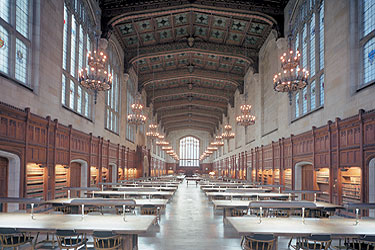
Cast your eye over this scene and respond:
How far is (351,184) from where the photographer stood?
12234 millimetres

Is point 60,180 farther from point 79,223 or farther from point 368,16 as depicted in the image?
point 368,16

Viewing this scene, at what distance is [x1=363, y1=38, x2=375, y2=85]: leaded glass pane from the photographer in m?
11.4

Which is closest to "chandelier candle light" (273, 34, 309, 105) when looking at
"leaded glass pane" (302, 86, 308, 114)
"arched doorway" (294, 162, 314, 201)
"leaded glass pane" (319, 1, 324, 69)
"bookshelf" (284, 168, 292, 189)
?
"leaded glass pane" (319, 1, 324, 69)

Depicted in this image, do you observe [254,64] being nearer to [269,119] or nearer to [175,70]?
[269,119]

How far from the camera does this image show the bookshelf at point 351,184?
38.5 feet

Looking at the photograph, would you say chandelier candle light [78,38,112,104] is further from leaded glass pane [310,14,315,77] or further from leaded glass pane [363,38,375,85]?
leaded glass pane [310,14,315,77]

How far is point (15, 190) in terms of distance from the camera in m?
11.0

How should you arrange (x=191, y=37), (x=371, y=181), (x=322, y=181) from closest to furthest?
(x=371, y=181)
(x=322, y=181)
(x=191, y=37)

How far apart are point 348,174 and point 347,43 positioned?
467 centimetres

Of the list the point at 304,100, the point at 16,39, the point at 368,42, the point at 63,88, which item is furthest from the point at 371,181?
the point at 63,88

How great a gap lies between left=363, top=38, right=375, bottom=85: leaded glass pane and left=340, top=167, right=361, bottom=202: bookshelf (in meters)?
3.04

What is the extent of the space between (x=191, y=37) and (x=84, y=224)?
69.7ft

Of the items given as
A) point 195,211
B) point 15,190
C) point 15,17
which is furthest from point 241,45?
point 15,190

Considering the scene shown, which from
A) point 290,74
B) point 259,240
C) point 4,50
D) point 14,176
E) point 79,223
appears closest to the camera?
point 259,240
